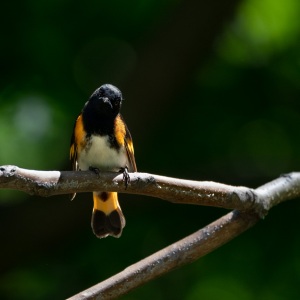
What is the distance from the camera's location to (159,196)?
11.2ft

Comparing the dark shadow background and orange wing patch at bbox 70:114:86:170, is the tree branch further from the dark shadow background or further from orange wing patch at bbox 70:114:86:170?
the dark shadow background

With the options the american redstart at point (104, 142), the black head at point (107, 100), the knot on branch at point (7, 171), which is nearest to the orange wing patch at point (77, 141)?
the american redstart at point (104, 142)

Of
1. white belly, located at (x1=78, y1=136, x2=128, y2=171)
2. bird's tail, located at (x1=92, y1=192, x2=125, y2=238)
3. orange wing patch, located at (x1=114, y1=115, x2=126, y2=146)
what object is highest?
orange wing patch, located at (x1=114, y1=115, x2=126, y2=146)

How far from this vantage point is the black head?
449cm

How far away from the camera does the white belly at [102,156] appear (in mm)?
4457

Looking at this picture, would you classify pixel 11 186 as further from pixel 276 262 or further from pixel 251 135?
pixel 251 135

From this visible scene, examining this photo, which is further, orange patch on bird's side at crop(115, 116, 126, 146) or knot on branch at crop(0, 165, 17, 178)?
orange patch on bird's side at crop(115, 116, 126, 146)

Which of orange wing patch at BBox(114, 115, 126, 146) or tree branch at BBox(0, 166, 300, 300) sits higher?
orange wing patch at BBox(114, 115, 126, 146)

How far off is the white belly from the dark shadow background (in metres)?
1.87

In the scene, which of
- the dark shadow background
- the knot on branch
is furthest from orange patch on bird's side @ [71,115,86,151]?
the dark shadow background

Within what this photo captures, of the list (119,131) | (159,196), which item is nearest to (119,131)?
(119,131)

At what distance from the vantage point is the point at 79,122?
4.64 metres

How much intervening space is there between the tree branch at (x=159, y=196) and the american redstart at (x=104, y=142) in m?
0.93

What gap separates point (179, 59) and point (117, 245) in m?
1.74
